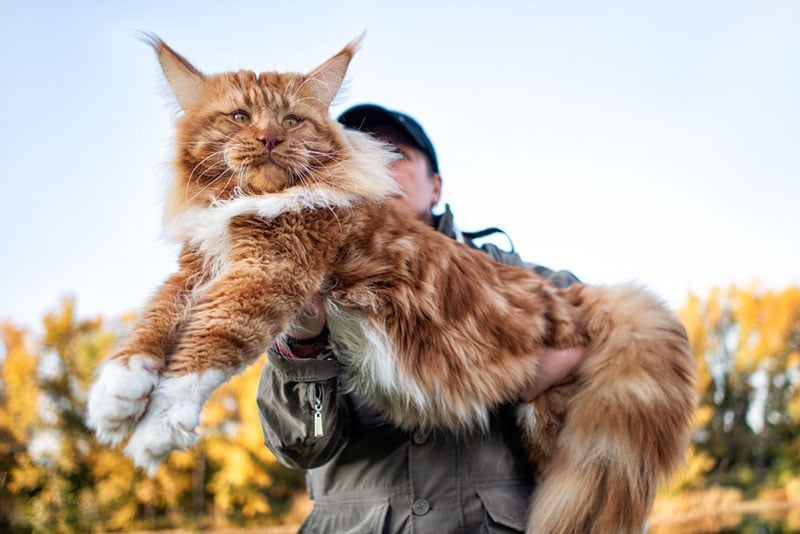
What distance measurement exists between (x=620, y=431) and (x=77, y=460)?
17851 millimetres

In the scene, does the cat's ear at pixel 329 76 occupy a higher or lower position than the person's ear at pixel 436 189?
higher

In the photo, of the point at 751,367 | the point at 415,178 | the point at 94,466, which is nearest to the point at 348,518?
the point at 415,178

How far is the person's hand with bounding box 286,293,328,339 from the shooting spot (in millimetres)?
1973

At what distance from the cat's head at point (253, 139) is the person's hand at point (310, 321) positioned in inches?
15.8

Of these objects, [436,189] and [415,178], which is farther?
[436,189]

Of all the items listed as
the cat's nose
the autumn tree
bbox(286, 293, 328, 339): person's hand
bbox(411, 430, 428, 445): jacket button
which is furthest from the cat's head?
the autumn tree

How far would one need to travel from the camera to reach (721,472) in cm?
2281

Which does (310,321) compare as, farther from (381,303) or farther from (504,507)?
(504,507)

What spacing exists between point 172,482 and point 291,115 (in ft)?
56.6

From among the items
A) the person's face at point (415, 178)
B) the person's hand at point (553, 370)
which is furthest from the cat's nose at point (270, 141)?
the person's hand at point (553, 370)

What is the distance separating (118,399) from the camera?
148cm

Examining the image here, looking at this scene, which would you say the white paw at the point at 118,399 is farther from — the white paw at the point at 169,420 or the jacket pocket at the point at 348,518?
the jacket pocket at the point at 348,518

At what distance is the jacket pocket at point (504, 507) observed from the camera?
2035 mm

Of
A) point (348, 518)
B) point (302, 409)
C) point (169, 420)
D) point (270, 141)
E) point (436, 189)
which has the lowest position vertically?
point (348, 518)
